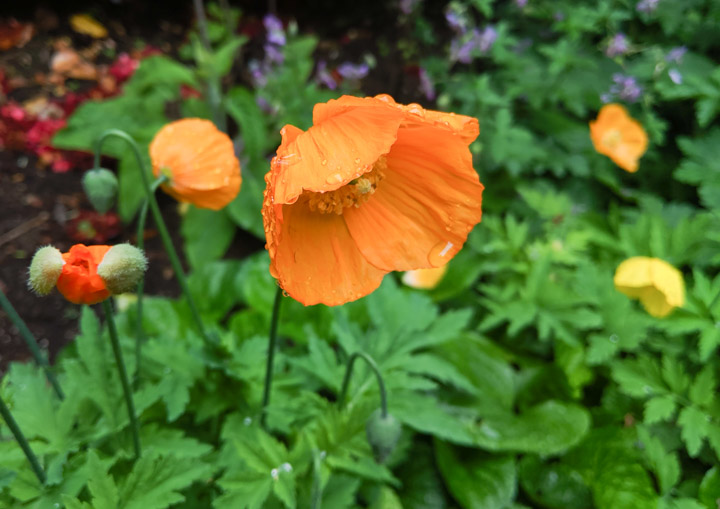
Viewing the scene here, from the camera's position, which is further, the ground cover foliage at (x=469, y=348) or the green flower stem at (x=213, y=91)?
the green flower stem at (x=213, y=91)

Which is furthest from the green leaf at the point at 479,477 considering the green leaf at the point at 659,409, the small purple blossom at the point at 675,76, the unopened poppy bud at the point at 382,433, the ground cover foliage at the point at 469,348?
the small purple blossom at the point at 675,76

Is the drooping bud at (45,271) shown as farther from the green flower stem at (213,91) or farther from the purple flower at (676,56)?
the purple flower at (676,56)

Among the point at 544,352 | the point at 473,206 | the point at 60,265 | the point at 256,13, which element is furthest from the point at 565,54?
the point at 256,13

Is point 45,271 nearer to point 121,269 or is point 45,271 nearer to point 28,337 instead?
point 121,269

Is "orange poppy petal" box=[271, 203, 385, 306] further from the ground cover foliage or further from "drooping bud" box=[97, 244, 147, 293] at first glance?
the ground cover foliage

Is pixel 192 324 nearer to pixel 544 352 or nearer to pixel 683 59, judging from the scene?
pixel 544 352
